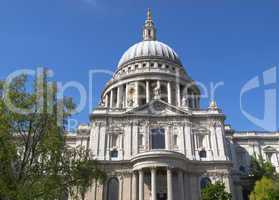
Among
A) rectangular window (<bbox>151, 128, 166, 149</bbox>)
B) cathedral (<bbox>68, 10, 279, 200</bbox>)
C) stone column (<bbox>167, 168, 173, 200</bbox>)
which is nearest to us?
stone column (<bbox>167, 168, 173, 200</bbox>)

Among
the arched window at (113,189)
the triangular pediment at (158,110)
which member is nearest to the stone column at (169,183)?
the arched window at (113,189)

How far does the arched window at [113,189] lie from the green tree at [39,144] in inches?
693

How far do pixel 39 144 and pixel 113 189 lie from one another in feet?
68.9

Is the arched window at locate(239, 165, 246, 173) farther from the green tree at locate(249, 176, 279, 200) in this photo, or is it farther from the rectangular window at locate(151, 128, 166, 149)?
the rectangular window at locate(151, 128, 166, 149)

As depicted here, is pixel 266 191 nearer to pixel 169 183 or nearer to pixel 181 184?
pixel 181 184

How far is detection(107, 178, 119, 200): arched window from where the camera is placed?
137ft

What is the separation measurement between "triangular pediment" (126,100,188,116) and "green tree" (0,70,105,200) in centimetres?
2298

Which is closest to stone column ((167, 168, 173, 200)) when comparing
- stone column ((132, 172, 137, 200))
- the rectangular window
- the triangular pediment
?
stone column ((132, 172, 137, 200))

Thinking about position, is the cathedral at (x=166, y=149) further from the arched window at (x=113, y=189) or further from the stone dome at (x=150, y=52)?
the stone dome at (x=150, y=52)

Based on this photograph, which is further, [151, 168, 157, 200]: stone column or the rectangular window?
the rectangular window

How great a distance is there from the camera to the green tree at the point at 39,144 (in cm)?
2145

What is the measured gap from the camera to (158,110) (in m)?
48.1

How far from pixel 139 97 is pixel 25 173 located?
129ft

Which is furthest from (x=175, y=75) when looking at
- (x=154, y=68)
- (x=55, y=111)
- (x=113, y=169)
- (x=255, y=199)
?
(x=55, y=111)
